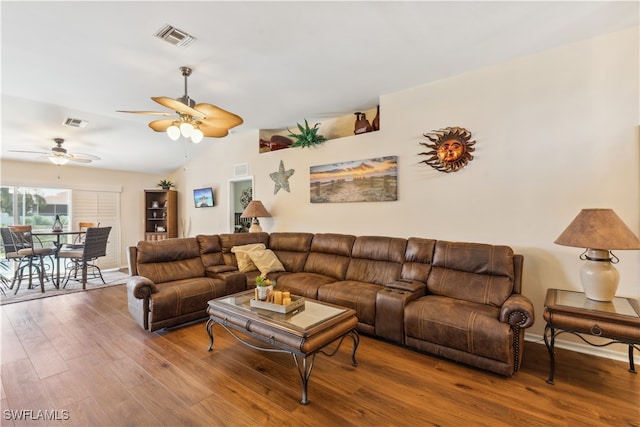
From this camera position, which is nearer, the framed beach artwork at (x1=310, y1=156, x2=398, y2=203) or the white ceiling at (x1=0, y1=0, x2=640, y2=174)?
the white ceiling at (x1=0, y1=0, x2=640, y2=174)

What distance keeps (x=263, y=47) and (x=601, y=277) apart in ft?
11.5

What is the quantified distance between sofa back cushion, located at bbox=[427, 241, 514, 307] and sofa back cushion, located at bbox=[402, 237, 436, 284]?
0.21 ft

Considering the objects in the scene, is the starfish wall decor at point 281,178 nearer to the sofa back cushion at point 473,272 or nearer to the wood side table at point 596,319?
the sofa back cushion at point 473,272

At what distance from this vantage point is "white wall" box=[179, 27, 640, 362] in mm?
2547

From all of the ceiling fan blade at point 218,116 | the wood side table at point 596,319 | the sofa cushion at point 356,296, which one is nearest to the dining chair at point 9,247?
the ceiling fan blade at point 218,116

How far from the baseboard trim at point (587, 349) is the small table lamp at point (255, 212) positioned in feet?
13.0

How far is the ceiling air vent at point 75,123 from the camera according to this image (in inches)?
178

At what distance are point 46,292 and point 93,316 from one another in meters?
1.96

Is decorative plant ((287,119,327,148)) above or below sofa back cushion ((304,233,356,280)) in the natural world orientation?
above

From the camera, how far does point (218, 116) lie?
113 inches

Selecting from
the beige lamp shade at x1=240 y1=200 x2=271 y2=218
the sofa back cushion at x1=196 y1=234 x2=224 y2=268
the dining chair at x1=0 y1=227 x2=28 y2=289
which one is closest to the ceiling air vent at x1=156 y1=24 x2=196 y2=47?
the sofa back cushion at x1=196 y1=234 x2=224 y2=268

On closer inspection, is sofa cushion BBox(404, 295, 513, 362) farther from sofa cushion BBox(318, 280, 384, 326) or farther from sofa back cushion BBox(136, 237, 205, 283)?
sofa back cushion BBox(136, 237, 205, 283)

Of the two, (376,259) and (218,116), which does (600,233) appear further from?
(218,116)

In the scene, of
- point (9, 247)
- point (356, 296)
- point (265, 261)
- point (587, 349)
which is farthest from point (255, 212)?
point (587, 349)
